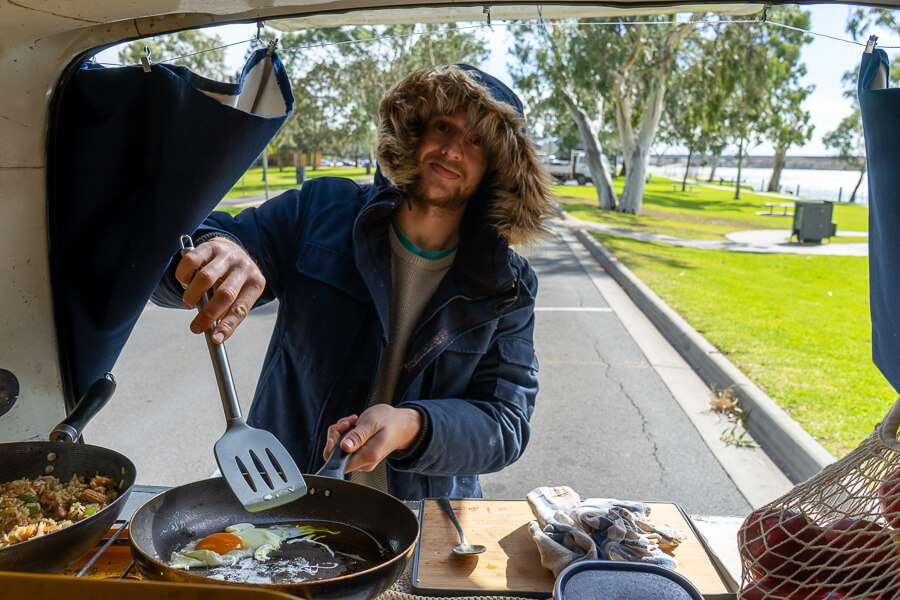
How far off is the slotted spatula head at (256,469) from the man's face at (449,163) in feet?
4.15

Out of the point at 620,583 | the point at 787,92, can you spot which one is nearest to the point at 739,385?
the point at 620,583

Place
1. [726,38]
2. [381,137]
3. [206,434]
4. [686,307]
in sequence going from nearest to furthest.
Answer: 1. [381,137]
2. [206,434]
3. [686,307]
4. [726,38]

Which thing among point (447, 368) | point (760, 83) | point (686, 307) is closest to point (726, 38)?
point (760, 83)

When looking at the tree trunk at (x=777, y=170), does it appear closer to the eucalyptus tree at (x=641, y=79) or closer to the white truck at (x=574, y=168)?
the white truck at (x=574, y=168)

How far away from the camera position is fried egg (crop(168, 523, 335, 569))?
1.21 m

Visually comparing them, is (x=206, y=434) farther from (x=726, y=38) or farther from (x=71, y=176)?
(x=726, y=38)

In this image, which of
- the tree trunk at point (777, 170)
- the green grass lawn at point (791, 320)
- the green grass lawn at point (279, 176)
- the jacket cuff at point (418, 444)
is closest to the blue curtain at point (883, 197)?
the jacket cuff at point (418, 444)

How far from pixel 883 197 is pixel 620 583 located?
96 cm

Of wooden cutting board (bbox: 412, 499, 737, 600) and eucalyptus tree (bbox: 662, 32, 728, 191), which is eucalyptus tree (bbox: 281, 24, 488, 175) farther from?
wooden cutting board (bbox: 412, 499, 737, 600)

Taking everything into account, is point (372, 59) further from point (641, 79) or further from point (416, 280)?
point (416, 280)

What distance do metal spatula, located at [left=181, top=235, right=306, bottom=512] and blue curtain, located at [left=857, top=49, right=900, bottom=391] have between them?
47.2 inches

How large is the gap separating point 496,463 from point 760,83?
68.9 feet

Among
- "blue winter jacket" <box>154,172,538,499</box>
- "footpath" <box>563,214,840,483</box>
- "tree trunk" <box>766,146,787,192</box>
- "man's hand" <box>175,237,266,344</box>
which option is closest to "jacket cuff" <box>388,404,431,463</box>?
"blue winter jacket" <box>154,172,538,499</box>

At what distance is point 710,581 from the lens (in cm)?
153
